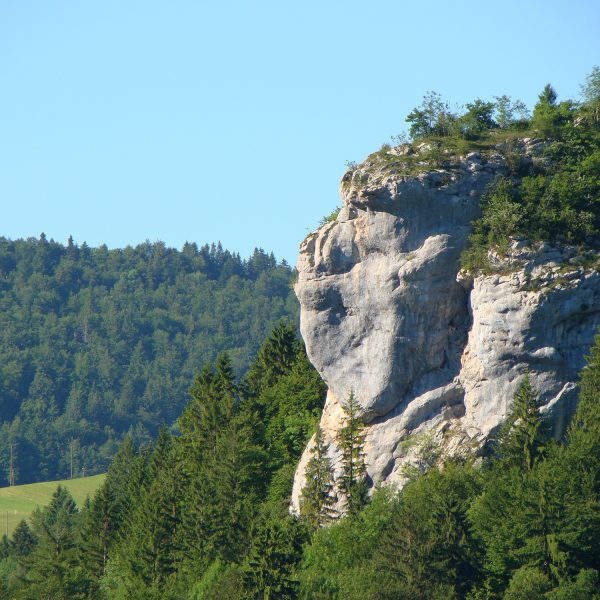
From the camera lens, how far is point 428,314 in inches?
2493

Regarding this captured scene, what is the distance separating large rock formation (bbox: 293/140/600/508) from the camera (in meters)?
60.7

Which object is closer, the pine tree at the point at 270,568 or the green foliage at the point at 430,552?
the green foliage at the point at 430,552

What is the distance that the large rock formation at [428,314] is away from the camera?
60.7 meters

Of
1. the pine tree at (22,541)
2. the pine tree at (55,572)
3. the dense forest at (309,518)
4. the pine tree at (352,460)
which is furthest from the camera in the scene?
the pine tree at (22,541)

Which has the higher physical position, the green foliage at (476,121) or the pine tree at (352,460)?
the green foliage at (476,121)

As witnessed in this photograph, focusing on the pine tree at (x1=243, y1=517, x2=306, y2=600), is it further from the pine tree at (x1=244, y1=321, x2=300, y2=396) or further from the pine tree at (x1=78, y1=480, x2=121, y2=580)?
the pine tree at (x1=244, y1=321, x2=300, y2=396)

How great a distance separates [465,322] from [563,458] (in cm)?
829

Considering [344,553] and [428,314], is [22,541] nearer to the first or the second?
[428,314]

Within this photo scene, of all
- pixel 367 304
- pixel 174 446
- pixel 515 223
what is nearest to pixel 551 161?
pixel 515 223

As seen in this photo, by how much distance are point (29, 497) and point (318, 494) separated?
4224 inches

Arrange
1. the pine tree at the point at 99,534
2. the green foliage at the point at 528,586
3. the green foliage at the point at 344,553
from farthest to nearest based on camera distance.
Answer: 1. the pine tree at the point at 99,534
2. the green foliage at the point at 344,553
3. the green foliage at the point at 528,586

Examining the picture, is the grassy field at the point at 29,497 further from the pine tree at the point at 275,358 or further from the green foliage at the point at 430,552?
the green foliage at the point at 430,552

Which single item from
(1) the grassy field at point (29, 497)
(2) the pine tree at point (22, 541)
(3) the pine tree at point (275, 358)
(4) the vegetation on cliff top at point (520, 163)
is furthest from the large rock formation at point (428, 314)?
(1) the grassy field at point (29, 497)

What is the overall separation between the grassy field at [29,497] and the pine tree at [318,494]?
83.9 m
